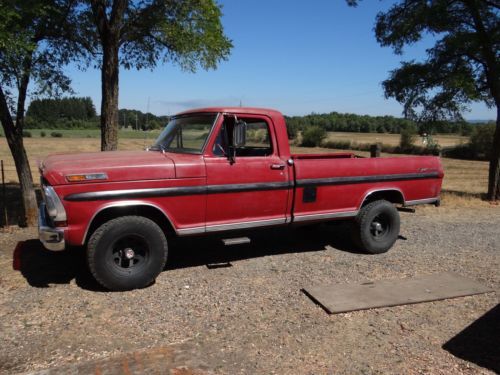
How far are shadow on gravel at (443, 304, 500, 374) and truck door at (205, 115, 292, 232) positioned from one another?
8.11 ft

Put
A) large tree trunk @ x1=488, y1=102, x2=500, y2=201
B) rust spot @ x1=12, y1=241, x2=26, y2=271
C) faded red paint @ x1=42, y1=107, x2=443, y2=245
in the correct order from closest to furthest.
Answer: faded red paint @ x1=42, y1=107, x2=443, y2=245 → rust spot @ x1=12, y1=241, x2=26, y2=271 → large tree trunk @ x1=488, y1=102, x2=500, y2=201

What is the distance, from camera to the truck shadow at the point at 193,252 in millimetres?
5309

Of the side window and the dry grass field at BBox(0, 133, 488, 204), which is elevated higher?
the side window

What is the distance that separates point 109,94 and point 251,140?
10.7 feet

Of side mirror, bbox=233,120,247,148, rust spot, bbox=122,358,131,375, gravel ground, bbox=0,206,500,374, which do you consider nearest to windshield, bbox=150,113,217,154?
side mirror, bbox=233,120,247,148

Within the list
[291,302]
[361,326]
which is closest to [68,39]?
[291,302]

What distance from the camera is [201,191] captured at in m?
5.16

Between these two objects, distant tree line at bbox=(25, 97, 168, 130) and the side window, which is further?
distant tree line at bbox=(25, 97, 168, 130)

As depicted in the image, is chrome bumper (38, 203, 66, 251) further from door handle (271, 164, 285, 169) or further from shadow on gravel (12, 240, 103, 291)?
door handle (271, 164, 285, 169)

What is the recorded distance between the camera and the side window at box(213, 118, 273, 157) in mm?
5379

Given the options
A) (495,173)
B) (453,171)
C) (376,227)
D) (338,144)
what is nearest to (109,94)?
(376,227)

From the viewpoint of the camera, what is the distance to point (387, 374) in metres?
3.40

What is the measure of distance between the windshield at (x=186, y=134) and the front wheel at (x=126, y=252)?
114cm

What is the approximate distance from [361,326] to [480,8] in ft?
35.5
